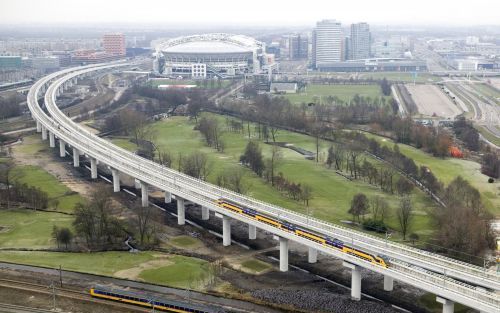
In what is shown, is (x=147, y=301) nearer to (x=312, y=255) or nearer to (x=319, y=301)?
(x=319, y=301)

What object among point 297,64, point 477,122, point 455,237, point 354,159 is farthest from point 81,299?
point 297,64

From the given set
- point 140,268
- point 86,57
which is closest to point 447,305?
point 140,268

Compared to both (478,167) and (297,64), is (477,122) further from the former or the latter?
(297,64)

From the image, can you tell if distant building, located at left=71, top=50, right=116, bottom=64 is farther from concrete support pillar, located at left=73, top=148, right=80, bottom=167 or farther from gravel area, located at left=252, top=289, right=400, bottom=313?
gravel area, located at left=252, top=289, right=400, bottom=313

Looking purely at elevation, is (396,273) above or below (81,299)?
above

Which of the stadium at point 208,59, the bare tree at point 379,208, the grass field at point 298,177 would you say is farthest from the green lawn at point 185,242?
the stadium at point 208,59

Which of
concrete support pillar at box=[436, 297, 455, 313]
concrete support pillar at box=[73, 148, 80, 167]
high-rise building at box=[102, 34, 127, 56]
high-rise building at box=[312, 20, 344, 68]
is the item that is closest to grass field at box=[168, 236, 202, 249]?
concrete support pillar at box=[436, 297, 455, 313]

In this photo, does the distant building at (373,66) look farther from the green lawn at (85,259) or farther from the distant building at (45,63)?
the green lawn at (85,259)
